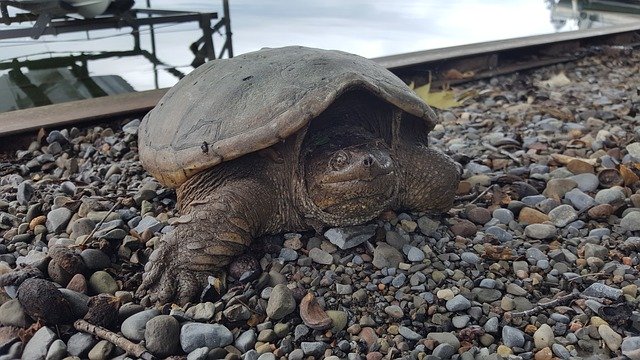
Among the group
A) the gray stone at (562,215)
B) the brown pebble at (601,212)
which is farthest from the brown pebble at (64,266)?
the brown pebble at (601,212)

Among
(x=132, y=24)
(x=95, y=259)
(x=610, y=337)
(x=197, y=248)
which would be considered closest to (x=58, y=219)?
(x=95, y=259)

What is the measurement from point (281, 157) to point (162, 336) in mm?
807

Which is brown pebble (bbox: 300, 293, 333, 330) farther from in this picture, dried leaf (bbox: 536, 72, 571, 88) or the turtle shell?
dried leaf (bbox: 536, 72, 571, 88)

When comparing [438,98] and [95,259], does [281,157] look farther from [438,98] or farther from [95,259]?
[438,98]

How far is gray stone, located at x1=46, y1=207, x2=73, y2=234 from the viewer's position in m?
2.35

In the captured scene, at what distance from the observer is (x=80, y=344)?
1643 mm

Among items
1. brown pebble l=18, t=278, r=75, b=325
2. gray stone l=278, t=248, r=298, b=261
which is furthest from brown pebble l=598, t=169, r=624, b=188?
brown pebble l=18, t=278, r=75, b=325

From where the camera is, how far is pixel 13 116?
11.6ft

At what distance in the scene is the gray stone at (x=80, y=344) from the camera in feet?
5.35

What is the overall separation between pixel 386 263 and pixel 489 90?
2.93 metres

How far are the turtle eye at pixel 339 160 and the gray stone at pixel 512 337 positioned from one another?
0.75 meters

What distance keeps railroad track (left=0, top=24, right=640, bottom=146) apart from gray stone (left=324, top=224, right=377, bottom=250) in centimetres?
203

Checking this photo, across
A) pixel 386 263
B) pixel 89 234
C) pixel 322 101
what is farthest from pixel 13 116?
pixel 386 263

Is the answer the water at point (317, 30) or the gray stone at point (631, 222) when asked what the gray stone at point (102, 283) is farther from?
the water at point (317, 30)
